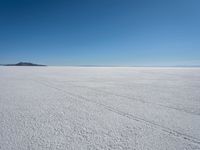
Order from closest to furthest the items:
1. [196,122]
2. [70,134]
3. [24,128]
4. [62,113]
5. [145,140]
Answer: [145,140]
[70,134]
[24,128]
[196,122]
[62,113]

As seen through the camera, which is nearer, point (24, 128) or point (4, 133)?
point (4, 133)

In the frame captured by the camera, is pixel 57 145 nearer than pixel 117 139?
Yes

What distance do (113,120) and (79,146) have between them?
0.81 metres

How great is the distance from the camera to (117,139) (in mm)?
1687

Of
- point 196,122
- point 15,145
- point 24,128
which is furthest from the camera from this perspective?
point 196,122

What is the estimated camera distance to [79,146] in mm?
1548

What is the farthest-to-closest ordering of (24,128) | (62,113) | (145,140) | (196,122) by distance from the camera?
(62,113), (196,122), (24,128), (145,140)

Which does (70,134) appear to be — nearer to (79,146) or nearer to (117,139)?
(79,146)

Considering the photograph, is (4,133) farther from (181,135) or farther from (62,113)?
(181,135)

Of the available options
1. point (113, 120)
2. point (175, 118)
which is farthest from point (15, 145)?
point (175, 118)

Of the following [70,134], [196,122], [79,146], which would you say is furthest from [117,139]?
[196,122]

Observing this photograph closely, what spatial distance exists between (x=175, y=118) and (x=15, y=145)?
2257 mm

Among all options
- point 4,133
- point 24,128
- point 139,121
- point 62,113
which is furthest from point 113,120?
point 4,133

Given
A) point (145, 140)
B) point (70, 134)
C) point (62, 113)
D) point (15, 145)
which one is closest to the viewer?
point (15, 145)
